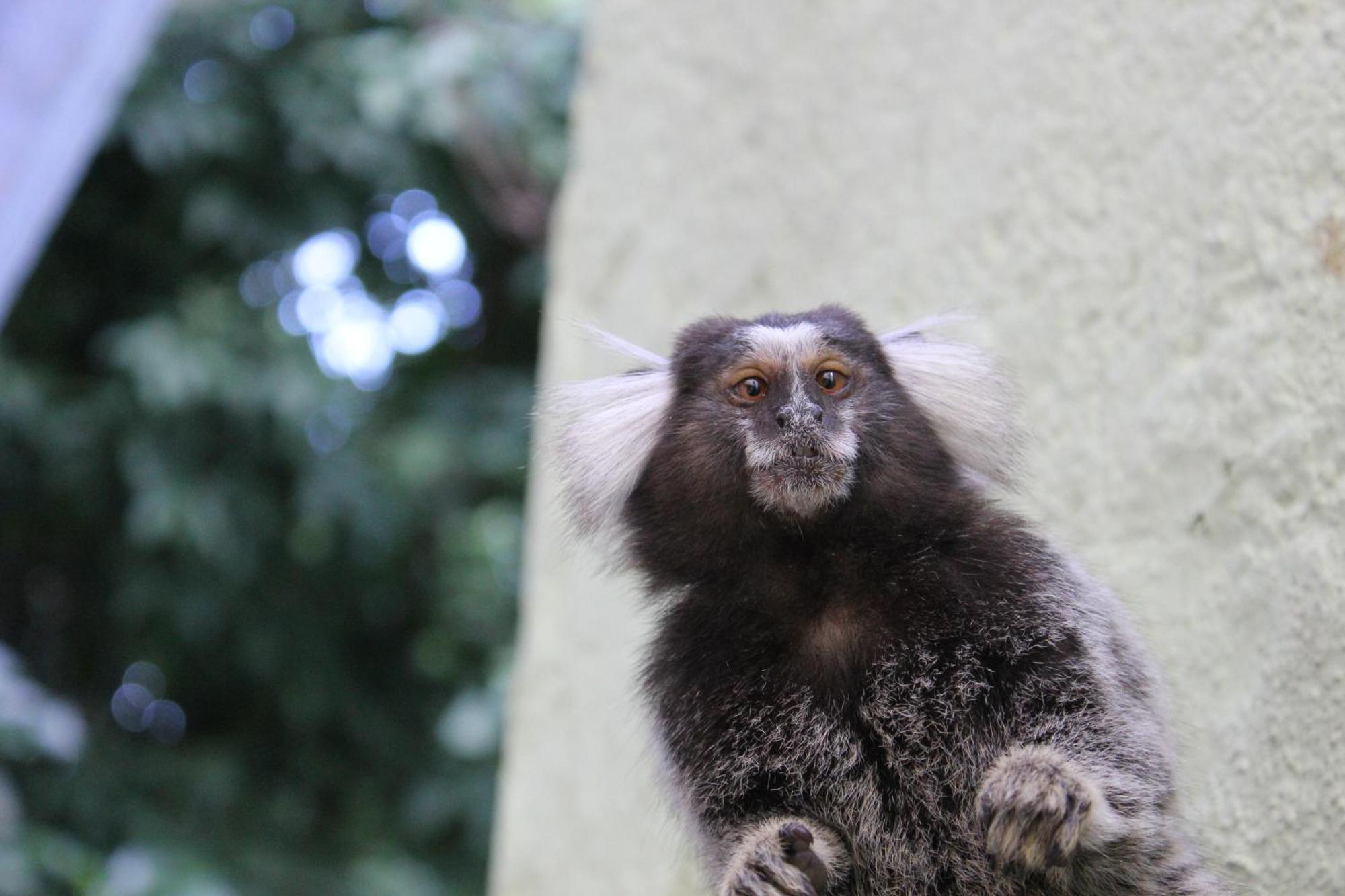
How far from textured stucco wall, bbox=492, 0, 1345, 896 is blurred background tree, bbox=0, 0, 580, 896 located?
1.92m

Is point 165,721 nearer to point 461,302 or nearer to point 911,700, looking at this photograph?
point 461,302

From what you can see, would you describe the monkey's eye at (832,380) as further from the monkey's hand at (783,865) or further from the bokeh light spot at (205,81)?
the bokeh light spot at (205,81)

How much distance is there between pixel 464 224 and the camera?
232 inches

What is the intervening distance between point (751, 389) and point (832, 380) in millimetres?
107

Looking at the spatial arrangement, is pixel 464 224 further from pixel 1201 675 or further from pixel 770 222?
pixel 1201 675

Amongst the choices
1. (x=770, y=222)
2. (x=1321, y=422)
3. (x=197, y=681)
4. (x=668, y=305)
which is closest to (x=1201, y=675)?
(x=1321, y=422)

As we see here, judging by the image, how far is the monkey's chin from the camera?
1787 millimetres

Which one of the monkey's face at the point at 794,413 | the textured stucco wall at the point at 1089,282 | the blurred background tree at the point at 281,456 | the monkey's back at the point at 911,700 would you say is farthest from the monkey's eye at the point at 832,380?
the blurred background tree at the point at 281,456

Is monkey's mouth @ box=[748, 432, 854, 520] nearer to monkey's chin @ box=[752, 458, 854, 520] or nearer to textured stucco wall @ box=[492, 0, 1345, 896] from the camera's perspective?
monkey's chin @ box=[752, 458, 854, 520]

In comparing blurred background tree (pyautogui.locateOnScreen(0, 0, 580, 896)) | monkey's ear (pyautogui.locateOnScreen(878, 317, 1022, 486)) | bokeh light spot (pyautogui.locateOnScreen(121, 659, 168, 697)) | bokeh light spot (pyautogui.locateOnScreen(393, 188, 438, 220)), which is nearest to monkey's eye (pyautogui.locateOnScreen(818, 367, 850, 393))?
monkey's ear (pyautogui.locateOnScreen(878, 317, 1022, 486))

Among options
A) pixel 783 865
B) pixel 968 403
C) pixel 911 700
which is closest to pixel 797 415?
pixel 968 403

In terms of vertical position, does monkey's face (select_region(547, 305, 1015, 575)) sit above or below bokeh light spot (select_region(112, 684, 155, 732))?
above

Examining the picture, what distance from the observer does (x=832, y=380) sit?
75.3 inches

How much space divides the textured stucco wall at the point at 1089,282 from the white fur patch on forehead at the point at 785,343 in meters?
0.53
